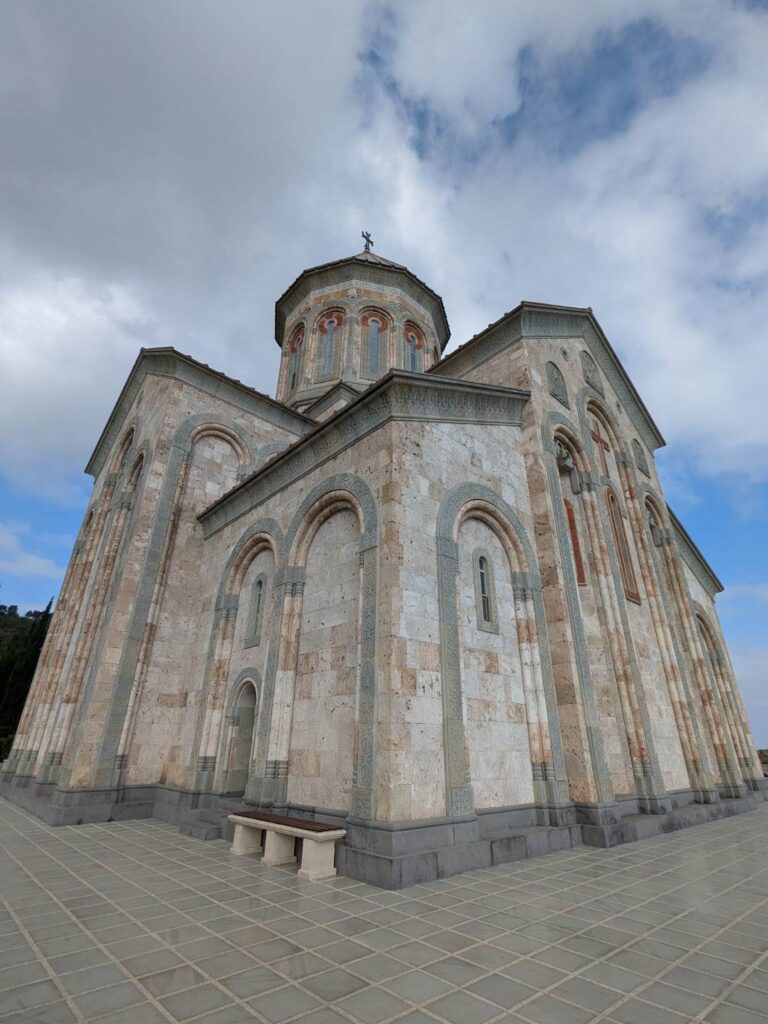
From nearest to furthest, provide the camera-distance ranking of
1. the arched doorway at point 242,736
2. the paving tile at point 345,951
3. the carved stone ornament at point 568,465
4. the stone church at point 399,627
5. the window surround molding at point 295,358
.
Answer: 1. the paving tile at point 345,951
2. the stone church at point 399,627
3. the arched doorway at point 242,736
4. the carved stone ornament at point 568,465
5. the window surround molding at point 295,358

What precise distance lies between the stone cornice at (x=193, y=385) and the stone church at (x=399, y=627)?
0.07m

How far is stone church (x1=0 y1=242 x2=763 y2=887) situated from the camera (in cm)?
638

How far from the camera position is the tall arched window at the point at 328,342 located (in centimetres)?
1798

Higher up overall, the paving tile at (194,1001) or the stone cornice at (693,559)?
Answer: the stone cornice at (693,559)

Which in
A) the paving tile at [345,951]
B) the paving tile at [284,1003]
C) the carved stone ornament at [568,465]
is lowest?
the paving tile at [284,1003]

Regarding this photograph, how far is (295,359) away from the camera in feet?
63.7

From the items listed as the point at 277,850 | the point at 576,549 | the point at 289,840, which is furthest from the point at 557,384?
the point at 277,850

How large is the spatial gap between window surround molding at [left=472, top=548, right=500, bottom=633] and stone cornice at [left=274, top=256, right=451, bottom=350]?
46.9 feet

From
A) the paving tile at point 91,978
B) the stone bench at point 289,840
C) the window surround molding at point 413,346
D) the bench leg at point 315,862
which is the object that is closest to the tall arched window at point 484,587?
the stone bench at point 289,840

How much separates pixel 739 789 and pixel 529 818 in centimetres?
806

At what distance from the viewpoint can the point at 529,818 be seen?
701cm

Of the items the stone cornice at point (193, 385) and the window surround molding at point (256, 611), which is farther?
the stone cornice at point (193, 385)

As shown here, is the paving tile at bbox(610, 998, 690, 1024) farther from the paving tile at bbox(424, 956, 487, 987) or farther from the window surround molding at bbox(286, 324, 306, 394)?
the window surround molding at bbox(286, 324, 306, 394)

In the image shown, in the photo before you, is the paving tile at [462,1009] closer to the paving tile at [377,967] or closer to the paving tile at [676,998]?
the paving tile at [377,967]
